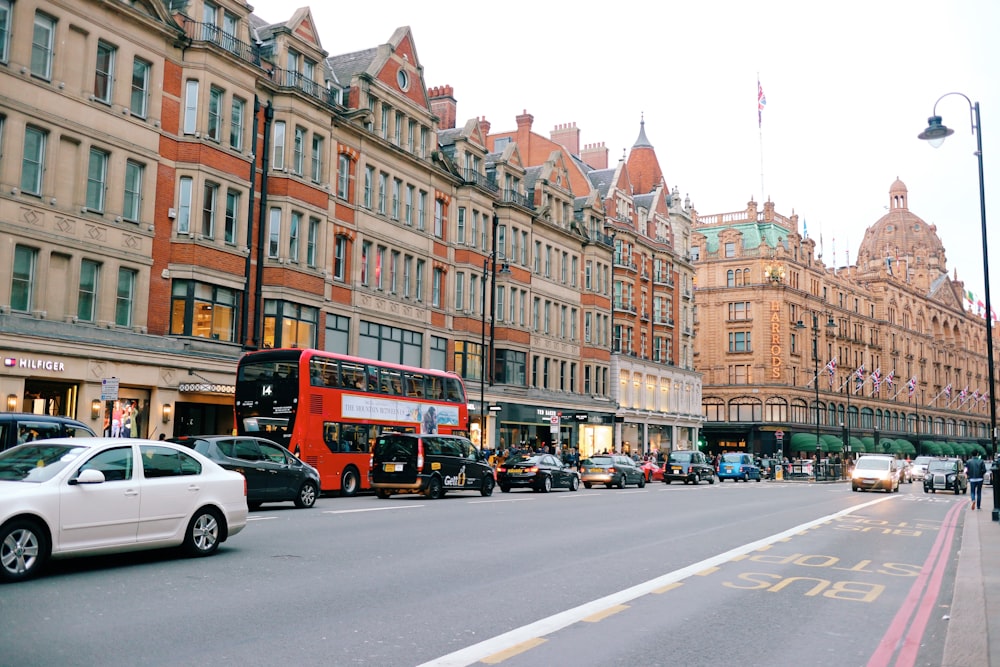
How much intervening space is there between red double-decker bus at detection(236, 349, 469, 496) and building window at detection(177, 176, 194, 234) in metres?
8.05

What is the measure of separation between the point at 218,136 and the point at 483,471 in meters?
16.0

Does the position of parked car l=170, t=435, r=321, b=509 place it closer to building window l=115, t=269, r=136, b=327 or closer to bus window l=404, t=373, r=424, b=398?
bus window l=404, t=373, r=424, b=398

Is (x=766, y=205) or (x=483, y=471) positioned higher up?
(x=766, y=205)

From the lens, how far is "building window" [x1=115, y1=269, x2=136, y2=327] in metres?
29.7

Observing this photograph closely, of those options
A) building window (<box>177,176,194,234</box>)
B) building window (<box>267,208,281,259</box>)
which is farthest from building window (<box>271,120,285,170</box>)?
building window (<box>177,176,194,234</box>)

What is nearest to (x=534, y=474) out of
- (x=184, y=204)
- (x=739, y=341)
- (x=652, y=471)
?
(x=184, y=204)

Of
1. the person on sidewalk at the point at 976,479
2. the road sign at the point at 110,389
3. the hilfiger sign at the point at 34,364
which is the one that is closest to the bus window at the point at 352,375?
the road sign at the point at 110,389

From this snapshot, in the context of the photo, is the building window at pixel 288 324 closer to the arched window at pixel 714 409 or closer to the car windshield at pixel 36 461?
the car windshield at pixel 36 461

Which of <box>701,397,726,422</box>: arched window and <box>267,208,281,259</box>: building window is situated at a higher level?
<box>267,208,281,259</box>: building window

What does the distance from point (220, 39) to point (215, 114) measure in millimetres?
2897

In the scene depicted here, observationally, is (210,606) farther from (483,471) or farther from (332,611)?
(483,471)

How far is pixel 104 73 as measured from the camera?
2955 cm

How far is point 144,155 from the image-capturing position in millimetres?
30562

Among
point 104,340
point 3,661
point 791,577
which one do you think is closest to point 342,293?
point 104,340
